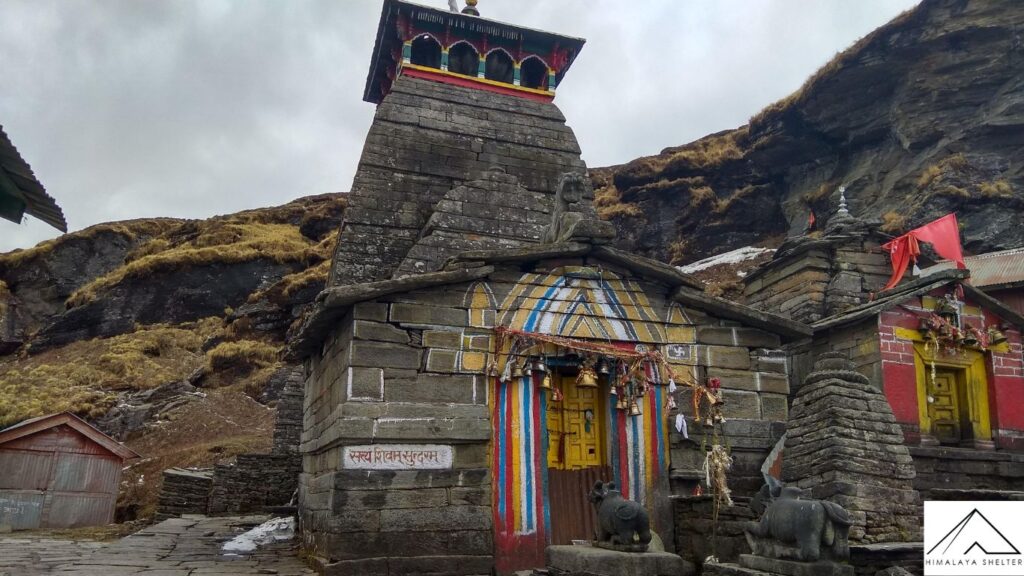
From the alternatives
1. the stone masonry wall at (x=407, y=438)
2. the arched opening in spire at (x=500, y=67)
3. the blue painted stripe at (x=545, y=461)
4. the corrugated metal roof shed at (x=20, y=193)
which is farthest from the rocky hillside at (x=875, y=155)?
the corrugated metal roof shed at (x=20, y=193)

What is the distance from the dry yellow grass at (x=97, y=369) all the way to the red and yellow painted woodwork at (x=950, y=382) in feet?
99.9

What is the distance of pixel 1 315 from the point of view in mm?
45969

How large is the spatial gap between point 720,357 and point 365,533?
17.5 ft

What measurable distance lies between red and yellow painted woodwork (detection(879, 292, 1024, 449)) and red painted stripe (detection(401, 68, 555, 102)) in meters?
8.91

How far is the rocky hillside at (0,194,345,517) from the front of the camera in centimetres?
3094

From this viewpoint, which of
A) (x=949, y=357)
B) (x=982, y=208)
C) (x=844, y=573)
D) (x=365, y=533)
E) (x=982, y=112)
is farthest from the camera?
(x=982, y=112)

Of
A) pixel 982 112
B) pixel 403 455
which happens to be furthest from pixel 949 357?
pixel 982 112

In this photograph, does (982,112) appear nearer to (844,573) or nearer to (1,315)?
(844,573)

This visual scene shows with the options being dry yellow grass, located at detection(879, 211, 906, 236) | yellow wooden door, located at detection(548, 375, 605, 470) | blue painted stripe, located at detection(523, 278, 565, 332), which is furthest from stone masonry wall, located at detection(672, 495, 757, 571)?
dry yellow grass, located at detection(879, 211, 906, 236)

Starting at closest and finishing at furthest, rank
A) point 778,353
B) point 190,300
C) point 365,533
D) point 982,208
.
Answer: point 365,533
point 778,353
point 982,208
point 190,300

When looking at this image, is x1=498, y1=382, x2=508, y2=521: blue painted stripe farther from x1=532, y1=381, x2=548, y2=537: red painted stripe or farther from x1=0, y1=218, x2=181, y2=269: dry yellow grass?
x1=0, y1=218, x2=181, y2=269: dry yellow grass

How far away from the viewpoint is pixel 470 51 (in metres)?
17.9

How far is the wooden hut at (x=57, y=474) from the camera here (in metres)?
19.3

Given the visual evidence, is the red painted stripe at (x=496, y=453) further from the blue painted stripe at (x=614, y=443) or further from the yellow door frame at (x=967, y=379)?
the yellow door frame at (x=967, y=379)
